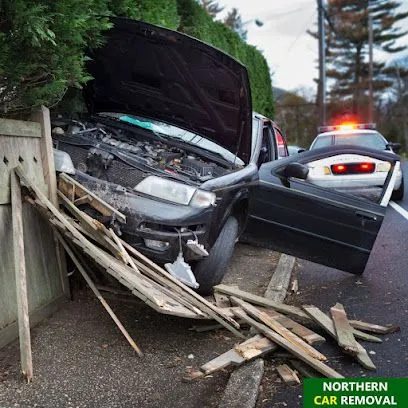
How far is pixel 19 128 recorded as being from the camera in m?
3.78

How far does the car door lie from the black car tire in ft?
3.06

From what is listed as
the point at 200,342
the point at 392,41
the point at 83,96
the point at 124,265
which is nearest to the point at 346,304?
Result: the point at 200,342

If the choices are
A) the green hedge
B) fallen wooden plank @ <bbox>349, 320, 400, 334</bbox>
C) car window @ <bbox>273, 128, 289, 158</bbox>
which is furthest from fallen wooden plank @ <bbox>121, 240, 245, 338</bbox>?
Result: the green hedge

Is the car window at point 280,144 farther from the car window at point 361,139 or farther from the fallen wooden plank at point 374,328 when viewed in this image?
the fallen wooden plank at point 374,328

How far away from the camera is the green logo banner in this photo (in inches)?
120

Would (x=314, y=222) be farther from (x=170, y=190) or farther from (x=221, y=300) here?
(x=170, y=190)

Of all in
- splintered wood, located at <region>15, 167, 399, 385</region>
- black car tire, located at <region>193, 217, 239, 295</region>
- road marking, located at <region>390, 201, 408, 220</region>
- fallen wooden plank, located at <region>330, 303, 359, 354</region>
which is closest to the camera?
splintered wood, located at <region>15, 167, 399, 385</region>

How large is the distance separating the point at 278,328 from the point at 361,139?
888cm

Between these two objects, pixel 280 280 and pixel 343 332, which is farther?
pixel 280 280

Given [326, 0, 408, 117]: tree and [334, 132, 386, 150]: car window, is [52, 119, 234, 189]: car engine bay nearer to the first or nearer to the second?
[334, 132, 386, 150]: car window

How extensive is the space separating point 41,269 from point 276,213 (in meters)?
2.72

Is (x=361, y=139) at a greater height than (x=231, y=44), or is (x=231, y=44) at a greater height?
(x=231, y=44)

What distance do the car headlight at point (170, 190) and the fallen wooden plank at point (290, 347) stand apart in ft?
3.08

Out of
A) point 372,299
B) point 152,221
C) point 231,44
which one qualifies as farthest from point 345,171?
point 231,44
